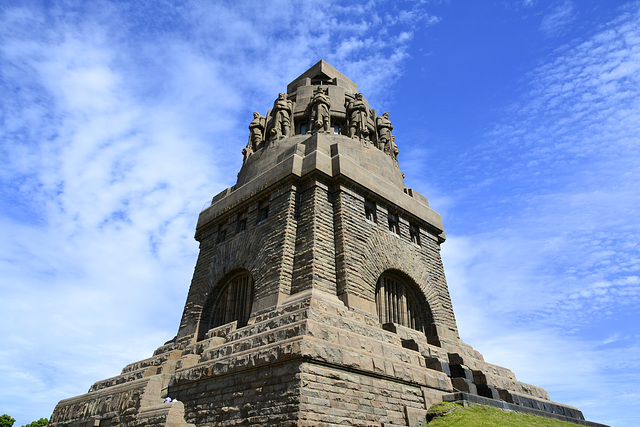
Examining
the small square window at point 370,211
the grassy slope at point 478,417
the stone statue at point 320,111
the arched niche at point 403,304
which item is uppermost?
the stone statue at point 320,111

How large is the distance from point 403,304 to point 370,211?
12.1 ft

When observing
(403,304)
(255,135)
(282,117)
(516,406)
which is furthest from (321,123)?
(516,406)

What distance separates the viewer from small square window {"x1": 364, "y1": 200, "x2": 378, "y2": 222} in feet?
54.6

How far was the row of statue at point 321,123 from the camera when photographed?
19.2m

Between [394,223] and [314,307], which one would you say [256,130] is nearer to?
[394,223]

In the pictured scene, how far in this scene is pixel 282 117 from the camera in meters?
20.2

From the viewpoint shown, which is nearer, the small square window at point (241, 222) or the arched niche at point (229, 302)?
the arched niche at point (229, 302)

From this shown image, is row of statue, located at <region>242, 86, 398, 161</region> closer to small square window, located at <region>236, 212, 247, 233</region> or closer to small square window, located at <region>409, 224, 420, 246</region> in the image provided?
small square window, located at <region>236, 212, 247, 233</region>

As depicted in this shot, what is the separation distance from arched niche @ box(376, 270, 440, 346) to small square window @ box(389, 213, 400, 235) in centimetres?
197

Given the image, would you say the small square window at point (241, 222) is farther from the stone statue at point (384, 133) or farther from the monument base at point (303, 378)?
the stone statue at point (384, 133)

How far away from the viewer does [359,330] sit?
11.8 meters

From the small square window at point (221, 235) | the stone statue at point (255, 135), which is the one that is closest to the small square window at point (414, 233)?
the small square window at point (221, 235)

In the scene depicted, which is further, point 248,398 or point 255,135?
point 255,135

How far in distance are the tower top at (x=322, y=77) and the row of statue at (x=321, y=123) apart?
2.67 m
